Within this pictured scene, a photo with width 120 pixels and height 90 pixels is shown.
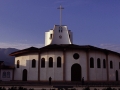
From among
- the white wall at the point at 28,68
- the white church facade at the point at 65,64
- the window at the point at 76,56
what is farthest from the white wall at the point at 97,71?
the white wall at the point at 28,68

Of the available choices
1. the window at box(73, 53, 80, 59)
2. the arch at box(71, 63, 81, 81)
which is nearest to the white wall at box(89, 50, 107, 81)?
the arch at box(71, 63, 81, 81)

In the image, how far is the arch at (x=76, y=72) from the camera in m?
31.3

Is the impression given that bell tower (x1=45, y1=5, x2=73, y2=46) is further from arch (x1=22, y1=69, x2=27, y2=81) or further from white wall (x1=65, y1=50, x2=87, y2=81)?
arch (x1=22, y1=69, x2=27, y2=81)

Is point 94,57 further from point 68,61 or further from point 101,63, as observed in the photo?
point 68,61

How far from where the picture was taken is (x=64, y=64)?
31.1 metres

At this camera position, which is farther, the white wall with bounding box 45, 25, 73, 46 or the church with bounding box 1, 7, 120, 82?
the white wall with bounding box 45, 25, 73, 46

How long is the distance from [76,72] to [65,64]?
7.66ft

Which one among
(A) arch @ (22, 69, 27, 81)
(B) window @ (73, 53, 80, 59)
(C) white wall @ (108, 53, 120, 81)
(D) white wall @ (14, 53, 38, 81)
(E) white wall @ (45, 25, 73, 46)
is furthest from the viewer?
(E) white wall @ (45, 25, 73, 46)

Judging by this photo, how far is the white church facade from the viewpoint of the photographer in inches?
1230

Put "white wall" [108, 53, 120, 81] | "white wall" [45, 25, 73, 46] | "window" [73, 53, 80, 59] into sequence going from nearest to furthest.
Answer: "window" [73, 53, 80, 59] < "white wall" [108, 53, 120, 81] < "white wall" [45, 25, 73, 46]

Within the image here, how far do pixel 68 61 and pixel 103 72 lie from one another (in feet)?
21.8

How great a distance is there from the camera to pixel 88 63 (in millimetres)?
31344

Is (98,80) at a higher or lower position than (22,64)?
lower

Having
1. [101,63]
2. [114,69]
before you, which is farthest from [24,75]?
[114,69]
